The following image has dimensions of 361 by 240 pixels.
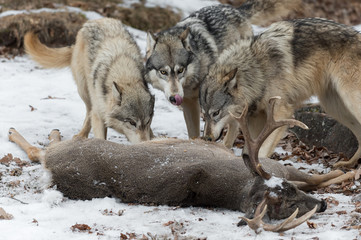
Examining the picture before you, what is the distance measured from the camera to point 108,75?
24.8ft

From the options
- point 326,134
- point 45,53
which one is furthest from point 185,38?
point 326,134

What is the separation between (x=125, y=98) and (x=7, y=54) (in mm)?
5347

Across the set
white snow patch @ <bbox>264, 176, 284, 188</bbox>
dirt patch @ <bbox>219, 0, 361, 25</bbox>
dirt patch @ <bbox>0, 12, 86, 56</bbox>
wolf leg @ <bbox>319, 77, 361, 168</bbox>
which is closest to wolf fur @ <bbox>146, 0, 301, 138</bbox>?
wolf leg @ <bbox>319, 77, 361, 168</bbox>

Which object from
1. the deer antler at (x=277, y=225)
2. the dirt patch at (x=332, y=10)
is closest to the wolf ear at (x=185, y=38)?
the deer antler at (x=277, y=225)

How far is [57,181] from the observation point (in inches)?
212

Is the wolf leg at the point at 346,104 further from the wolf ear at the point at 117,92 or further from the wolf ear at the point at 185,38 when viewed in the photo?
the wolf ear at the point at 117,92

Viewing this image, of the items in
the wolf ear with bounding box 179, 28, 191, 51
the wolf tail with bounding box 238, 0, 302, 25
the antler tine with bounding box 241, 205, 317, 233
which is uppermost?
the wolf tail with bounding box 238, 0, 302, 25

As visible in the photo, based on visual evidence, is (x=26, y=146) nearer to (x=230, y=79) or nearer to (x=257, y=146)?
(x=230, y=79)

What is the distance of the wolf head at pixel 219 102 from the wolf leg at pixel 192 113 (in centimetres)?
119

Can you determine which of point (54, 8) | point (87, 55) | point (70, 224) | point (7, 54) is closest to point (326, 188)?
point (70, 224)

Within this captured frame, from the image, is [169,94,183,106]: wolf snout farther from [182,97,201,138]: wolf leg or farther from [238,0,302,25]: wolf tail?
[238,0,302,25]: wolf tail

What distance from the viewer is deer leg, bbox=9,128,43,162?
6666mm

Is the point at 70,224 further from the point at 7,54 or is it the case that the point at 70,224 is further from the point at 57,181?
the point at 7,54

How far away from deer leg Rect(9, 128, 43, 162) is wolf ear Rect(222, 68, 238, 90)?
2488mm
